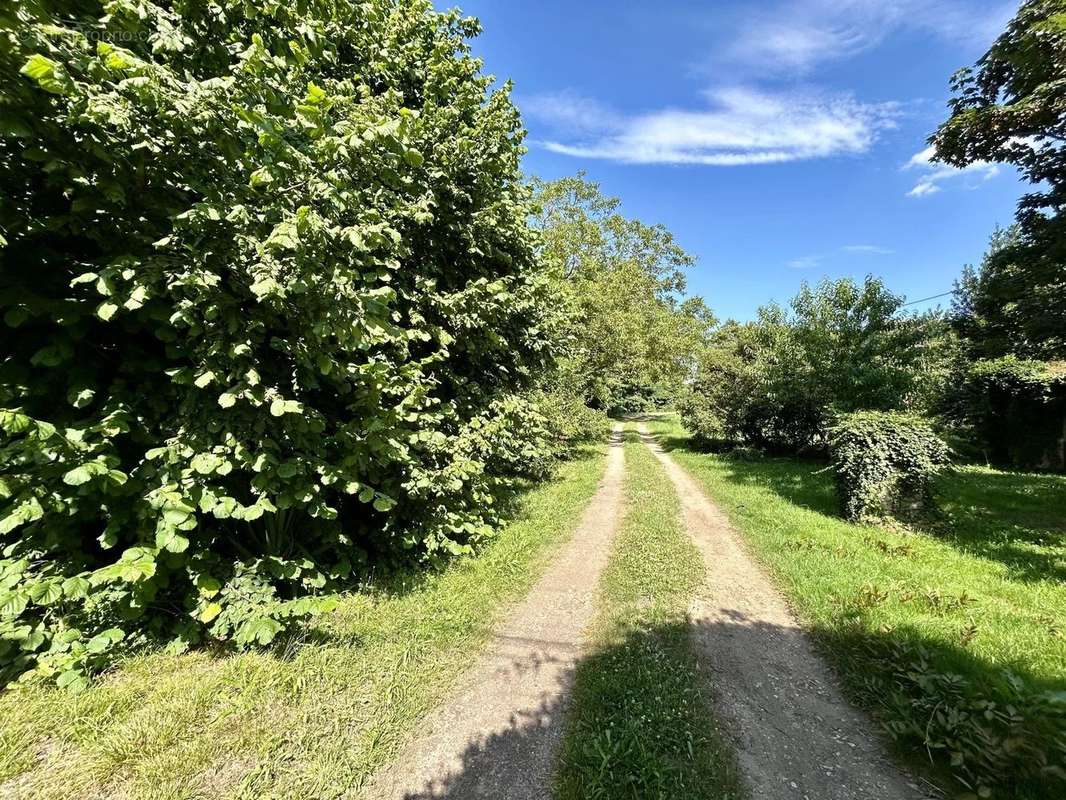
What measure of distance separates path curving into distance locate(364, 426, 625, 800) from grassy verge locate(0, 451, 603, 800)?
0.19m

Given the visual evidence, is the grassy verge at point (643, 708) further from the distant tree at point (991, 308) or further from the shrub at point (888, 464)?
the distant tree at point (991, 308)

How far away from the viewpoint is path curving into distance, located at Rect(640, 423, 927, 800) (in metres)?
2.88

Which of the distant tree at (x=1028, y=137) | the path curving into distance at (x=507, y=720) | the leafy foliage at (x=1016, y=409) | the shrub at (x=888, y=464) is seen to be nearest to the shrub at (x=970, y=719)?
the path curving into distance at (x=507, y=720)

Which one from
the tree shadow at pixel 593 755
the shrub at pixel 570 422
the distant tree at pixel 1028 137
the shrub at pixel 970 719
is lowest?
the tree shadow at pixel 593 755

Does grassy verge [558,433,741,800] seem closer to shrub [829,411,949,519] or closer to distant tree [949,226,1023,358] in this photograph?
shrub [829,411,949,519]

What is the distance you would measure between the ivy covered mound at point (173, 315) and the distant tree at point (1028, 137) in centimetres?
1105

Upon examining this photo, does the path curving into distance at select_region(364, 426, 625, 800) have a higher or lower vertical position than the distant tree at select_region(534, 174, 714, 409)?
lower

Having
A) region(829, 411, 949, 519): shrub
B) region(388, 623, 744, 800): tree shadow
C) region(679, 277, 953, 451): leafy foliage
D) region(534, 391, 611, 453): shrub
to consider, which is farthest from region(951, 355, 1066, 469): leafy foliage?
region(388, 623, 744, 800): tree shadow

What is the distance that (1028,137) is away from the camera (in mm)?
8133

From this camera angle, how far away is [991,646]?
406cm

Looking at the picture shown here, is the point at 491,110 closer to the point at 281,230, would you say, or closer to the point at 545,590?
the point at 281,230

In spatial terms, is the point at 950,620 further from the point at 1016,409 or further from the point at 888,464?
the point at 1016,409

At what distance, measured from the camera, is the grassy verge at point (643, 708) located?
2826 millimetres

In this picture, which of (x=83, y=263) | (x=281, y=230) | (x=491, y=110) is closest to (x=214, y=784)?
(x=281, y=230)
